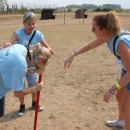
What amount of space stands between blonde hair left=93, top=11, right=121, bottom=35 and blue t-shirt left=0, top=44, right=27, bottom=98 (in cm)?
82

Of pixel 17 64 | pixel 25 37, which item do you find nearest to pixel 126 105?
pixel 17 64

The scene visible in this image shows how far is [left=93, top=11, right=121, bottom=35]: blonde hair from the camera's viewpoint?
2337 millimetres

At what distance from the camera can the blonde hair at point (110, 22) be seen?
7.67 ft

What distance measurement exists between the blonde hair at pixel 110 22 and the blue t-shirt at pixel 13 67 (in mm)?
824

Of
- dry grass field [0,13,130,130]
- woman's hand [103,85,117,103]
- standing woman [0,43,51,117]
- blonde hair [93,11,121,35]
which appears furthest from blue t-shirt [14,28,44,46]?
woman's hand [103,85,117,103]

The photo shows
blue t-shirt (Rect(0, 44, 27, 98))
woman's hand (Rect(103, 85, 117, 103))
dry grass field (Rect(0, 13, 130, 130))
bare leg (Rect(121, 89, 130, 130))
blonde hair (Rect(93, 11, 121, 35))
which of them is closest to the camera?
blue t-shirt (Rect(0, 44, 27, 98))

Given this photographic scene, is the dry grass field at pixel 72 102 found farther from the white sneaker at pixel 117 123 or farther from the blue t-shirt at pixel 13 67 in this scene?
the blue t-shirt at pixel 13 67

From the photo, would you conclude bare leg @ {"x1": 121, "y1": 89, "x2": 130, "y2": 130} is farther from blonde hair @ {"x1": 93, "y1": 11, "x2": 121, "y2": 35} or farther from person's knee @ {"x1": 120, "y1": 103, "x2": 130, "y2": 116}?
blonde hair @ {"x1": 93, "y1": 11, "x2": 121, "y2": 35}

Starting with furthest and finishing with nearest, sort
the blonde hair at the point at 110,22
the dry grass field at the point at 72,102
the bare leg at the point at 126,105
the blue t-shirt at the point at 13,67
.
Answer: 1. the dry grass field at the point at 72,102
2. the bare leg at the point at 126,105
3. the blonde hair at the point at 110,22
4. the blue t-shirt at the point at 13,67

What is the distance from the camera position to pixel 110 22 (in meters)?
2.33

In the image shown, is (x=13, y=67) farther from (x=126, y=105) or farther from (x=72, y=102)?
(x=72, y=102)

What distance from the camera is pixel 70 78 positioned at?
5.65 m

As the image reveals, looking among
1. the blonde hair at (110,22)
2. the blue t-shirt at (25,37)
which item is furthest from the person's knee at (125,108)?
the blue t-shirt at (25,37)

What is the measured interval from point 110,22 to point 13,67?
1.06 meters
